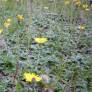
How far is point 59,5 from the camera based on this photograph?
4.92 meters

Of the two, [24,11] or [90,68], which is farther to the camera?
[24,11]

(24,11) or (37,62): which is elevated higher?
(24,11)

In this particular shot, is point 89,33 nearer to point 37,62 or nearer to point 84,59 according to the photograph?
point 84,59

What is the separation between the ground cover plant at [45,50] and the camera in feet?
7.69

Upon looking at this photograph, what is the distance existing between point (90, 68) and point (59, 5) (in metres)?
2.26

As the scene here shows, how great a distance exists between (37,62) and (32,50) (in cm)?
40

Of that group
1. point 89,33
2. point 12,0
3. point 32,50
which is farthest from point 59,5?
point 32,50

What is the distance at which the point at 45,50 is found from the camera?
10.6 feet

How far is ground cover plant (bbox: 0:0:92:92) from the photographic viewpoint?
2.34 meters

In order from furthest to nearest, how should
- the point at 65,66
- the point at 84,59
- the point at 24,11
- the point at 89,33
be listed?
the point at 24,11 → the point at 89,33 → the point at 84,59 → the point at 65,66

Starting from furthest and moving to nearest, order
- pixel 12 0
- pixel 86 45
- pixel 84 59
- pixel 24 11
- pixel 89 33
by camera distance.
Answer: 1. pixel 12 0
2. pixel 24 11
3. pixel 89 33
4. pixel 86 45
5. pixel 84 59

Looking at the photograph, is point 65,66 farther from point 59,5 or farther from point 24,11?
point 59,5

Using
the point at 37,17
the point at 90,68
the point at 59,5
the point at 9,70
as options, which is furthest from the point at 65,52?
the point at 59,5

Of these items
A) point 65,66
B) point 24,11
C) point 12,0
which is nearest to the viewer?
point 65,66
